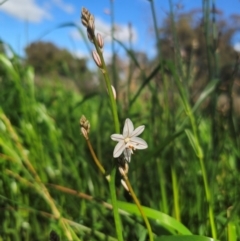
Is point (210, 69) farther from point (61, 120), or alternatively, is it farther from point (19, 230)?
point (61, 120)

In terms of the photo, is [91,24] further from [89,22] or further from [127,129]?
[127,129]

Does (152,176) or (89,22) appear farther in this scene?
(152,176)

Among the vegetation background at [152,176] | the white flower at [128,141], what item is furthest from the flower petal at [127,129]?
the vegetation background at [152,176]

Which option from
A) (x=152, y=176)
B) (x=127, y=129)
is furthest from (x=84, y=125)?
(x=152, y=176)

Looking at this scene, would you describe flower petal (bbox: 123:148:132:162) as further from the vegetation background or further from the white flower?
the vegetation background

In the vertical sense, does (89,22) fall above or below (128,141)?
above

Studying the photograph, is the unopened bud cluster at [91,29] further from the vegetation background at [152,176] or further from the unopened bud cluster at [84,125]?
the vegetation background at [152,176]

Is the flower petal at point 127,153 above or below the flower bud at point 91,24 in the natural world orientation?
below

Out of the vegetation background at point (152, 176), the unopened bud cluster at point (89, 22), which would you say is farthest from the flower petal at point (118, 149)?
the vegetation background at point (152, 176)

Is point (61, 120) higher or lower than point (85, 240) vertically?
higher

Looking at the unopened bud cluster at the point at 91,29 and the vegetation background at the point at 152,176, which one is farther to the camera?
the vegetation background at the point at 152,176

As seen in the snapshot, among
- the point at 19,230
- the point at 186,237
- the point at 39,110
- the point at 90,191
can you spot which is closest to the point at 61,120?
the point at 39,110
